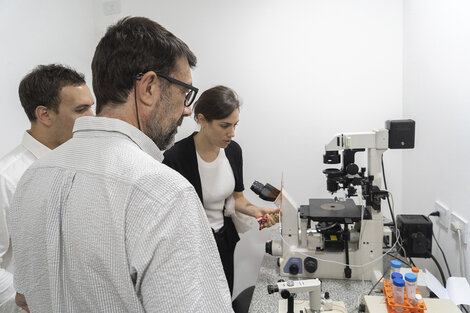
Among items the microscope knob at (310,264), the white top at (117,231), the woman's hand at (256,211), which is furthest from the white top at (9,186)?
the microscope knob at (310,264)

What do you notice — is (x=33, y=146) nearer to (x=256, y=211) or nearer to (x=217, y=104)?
(x=217, y=104)

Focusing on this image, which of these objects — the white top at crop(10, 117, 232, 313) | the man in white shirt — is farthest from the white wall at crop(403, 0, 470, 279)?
the man in white shirt

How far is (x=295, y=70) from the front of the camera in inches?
79.7

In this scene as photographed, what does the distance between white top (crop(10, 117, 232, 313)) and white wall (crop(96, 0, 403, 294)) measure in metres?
1.58

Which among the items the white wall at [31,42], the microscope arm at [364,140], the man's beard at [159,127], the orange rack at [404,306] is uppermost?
the white wall at [31,42]

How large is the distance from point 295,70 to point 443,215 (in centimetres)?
118

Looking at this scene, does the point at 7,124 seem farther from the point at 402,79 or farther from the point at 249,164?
the point at 402,79

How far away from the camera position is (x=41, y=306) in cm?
65

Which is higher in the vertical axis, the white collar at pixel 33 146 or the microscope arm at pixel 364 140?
the white collar at pixel 33 146

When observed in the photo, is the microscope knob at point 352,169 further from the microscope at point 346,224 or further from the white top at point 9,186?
the white top at point 9,186

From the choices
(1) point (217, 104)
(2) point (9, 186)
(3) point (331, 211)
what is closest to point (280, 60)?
(1) point (217, 104)

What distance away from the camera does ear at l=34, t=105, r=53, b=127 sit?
3.98ft

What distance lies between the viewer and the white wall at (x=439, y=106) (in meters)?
1.23

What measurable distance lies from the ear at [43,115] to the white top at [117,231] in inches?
28.0
